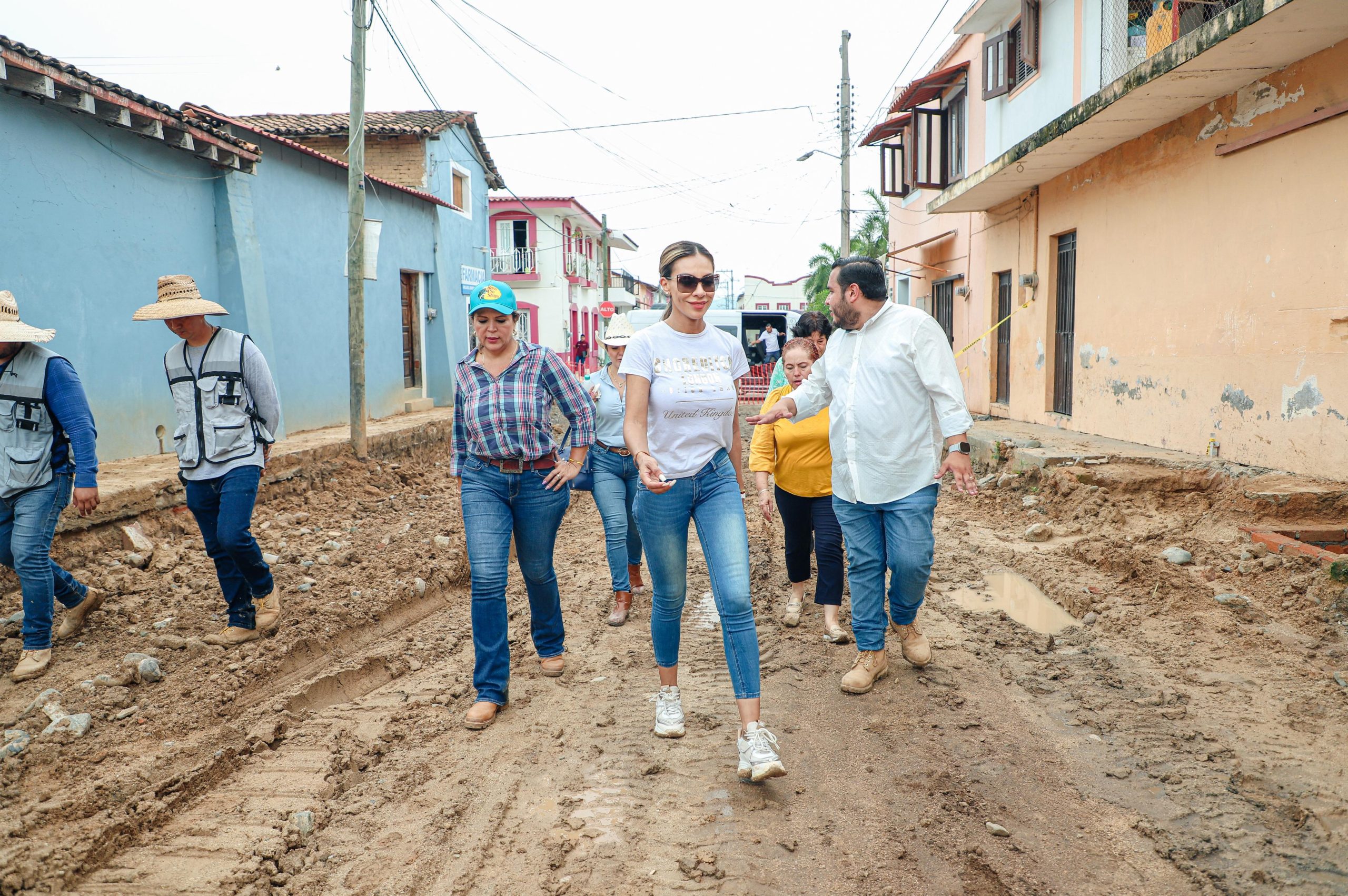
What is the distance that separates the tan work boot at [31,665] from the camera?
4.45 m

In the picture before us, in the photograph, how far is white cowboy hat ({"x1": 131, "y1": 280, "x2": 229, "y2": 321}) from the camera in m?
4.73

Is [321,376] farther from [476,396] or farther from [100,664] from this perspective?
[476,396]

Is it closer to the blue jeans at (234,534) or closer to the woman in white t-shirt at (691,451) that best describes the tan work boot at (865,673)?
the woman in white t-shirt at (691,451)

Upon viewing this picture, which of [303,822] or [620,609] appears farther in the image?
[620,609]

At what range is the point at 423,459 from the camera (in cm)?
1351

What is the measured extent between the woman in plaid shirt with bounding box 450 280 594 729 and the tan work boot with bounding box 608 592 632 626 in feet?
4.26

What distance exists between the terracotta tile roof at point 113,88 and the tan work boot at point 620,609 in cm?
676

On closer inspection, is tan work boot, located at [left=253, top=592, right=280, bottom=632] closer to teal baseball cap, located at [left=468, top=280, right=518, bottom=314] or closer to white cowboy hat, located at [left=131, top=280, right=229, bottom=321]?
white cowboy hat, located at [left=131, top=280, right=229, bottom=321]

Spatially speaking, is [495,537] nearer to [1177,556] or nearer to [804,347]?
[804,347]

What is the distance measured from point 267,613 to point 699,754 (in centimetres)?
294

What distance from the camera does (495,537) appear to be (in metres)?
3.97

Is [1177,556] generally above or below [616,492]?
below

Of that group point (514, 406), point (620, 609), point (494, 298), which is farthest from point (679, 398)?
point (620, 609)

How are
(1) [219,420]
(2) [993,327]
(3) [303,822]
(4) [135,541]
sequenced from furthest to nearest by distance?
(2) [993,327]
(4) [135,541]
(1) [219,420]
(3) [303,822]
